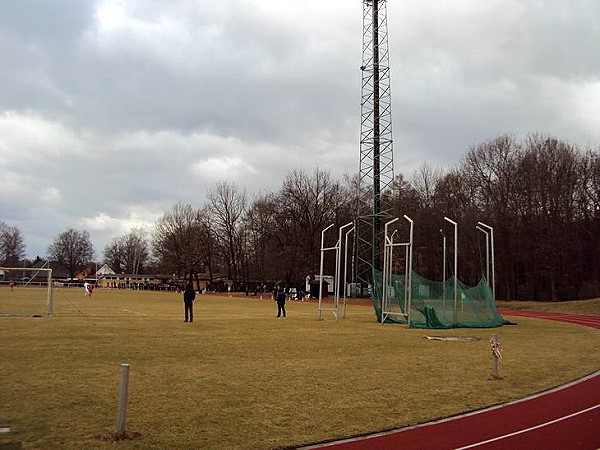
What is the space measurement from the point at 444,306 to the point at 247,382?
18.0 metres

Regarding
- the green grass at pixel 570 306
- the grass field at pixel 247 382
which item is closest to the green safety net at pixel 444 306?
the grass field at pixel 247 382

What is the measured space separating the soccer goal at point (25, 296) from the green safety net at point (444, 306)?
18.8m

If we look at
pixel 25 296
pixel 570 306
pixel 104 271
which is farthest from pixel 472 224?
pixel 104 271

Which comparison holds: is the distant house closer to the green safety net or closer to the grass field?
the green safety net

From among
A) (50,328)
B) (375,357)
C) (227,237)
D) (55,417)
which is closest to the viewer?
(55,417)

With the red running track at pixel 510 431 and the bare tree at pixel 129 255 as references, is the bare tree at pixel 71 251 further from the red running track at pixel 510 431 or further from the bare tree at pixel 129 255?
the red running track at pixel 510 431

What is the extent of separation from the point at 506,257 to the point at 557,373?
50.5 meters

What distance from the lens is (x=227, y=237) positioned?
3804 inches

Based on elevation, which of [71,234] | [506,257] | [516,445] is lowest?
[516,445]

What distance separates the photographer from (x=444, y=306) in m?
27.0

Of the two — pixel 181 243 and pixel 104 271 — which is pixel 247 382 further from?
pixel 104 271

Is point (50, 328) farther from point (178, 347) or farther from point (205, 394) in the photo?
point (205, 394)

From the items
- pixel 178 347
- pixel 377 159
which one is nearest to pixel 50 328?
pixel 178 347

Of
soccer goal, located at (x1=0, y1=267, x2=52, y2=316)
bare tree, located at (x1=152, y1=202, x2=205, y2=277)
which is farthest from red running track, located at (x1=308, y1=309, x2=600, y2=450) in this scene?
bare tree, located at (x1=152, y1=202, x2=205, y2=277)
